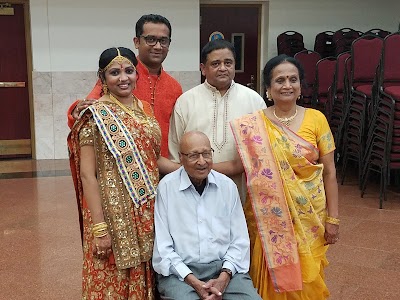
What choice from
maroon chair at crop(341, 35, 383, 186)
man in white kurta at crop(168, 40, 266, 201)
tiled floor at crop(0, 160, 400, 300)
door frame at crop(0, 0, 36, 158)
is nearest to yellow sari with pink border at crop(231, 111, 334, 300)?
man in white kurta at crop(168, 40, 266, 201)

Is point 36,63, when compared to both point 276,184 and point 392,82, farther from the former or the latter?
point 276,184

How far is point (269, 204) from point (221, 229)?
0.24m

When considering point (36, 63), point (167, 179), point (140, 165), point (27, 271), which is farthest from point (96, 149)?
point (36, 63)

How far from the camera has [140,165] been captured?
6.49 feet

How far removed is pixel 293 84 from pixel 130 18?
17.3 feet

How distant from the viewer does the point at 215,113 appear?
7.52 ft

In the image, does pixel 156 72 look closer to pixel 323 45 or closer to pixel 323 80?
pixel 323 80

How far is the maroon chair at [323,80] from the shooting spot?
20.8 ft

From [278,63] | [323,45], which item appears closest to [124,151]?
[278,63]

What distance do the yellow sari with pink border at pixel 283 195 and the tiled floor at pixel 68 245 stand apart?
85cm

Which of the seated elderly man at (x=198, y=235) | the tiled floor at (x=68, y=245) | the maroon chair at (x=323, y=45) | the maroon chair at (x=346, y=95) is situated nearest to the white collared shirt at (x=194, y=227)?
the seated elderly man at (x=198, y=235)

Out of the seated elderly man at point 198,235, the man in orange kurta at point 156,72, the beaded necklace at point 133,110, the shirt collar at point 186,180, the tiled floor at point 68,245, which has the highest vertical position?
the man in orange kurta at point 156,72

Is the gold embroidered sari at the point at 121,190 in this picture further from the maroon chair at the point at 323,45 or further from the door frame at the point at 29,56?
the maroon chair at the point at 323,45

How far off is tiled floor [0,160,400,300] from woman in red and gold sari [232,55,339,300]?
2.82 ft
